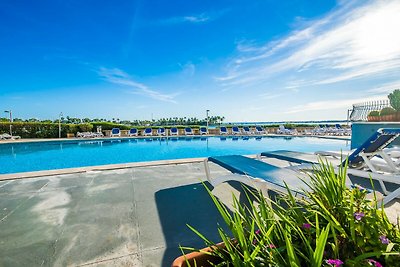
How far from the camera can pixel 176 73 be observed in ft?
67.2

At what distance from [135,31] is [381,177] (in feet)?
51.3

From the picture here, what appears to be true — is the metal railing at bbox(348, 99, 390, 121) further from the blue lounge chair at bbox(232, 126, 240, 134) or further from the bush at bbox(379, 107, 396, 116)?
the blue lounge chair at bbox(232, 126, 240, 134)

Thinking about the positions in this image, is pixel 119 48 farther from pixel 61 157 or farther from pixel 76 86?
pixel 76 86

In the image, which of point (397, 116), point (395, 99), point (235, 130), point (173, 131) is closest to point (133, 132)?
point (173, 131)

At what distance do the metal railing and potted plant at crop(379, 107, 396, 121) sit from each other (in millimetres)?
735

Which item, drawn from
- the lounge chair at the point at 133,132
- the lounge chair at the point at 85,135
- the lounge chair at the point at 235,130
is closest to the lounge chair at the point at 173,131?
the lounge chair at the point at 133,132

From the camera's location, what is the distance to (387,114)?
9203 millimetres

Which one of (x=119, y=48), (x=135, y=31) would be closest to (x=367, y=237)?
(x=135, y=31)

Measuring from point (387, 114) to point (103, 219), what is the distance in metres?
12.1

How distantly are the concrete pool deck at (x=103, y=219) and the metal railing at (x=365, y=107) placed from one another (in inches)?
404

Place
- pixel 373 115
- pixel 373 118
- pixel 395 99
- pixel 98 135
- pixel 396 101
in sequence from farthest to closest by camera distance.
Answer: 1. pixel 98 135
2. pixel 395 99
3. pixel 396 101
4. pixel 373 115
5. pixel 373 118

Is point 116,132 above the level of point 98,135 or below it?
above

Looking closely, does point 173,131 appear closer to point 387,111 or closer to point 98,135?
point 98,135

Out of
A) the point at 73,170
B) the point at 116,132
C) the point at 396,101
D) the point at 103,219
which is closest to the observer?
the point at 103,219
